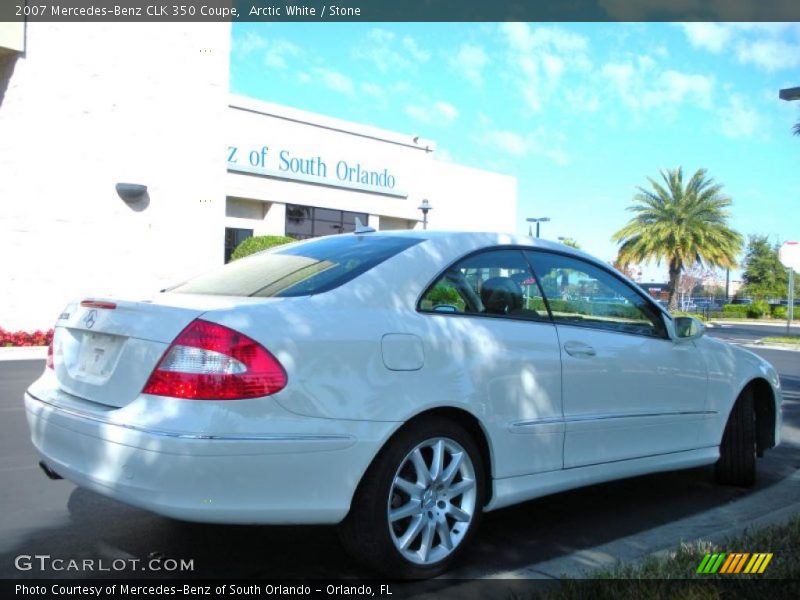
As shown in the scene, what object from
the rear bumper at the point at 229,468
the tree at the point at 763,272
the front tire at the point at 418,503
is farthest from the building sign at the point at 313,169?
the tree at the point at 763,272

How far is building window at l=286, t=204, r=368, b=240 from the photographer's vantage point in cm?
2761

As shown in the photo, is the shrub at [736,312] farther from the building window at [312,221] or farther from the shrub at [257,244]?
the shrub at [257,244]

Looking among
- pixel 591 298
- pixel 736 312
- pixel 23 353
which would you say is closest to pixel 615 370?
pixel 591 298

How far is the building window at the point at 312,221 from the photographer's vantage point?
2761 cm

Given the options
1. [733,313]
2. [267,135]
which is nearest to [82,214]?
[267,135]

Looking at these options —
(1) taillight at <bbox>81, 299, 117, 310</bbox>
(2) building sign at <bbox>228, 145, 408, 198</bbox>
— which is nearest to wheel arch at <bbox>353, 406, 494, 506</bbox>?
(1) taillight at <bbox>81, 299, 117, 310</bbox>

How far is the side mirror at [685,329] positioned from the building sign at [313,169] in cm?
2183

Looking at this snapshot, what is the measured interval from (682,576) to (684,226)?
1484 inches

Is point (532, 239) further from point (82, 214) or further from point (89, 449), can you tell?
point (82, 214)

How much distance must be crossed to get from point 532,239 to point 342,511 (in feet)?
6.79

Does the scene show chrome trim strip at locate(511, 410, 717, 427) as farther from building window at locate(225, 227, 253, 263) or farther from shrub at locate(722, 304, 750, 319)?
shrub at locate(722, 304, 750, 319)

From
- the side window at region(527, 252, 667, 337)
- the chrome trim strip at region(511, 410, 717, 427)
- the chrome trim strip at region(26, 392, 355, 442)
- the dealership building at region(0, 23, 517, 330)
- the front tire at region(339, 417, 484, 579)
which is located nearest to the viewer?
the chrome trim strip at region(26, 392, 355, 442)

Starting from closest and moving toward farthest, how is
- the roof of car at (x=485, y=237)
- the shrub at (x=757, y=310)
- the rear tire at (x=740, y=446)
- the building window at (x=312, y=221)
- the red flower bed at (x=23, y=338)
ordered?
the roof of car at (x=485, y=237), the rear tire at (x=740, y=446), the red flower bed at (x=23, y=338), the building window at (x=312, y=221), the shrub at (x=757, y=310)

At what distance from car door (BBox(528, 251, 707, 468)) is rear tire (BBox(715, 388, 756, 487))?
49 centimetres
